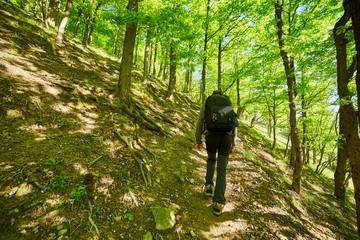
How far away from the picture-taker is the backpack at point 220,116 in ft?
10.9

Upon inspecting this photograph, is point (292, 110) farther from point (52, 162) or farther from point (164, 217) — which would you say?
point (52, 162)

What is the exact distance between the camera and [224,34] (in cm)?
A: 1116

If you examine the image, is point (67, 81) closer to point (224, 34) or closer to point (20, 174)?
point (20, 174)

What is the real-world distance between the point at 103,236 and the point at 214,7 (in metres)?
13.3

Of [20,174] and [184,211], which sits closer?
[20,174]

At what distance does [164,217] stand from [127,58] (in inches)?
251

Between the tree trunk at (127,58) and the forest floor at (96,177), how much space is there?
0.59 metres

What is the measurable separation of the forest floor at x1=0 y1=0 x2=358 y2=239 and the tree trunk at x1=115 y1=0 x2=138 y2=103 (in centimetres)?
59

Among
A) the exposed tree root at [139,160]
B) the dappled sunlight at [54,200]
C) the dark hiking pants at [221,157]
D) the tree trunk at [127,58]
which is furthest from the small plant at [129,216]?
the tree trunk at [127,58]

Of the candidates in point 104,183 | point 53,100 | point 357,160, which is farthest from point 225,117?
point 53,100

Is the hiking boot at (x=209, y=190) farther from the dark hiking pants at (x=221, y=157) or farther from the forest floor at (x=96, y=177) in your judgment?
the dark hiking pants at (x=221, y=157)

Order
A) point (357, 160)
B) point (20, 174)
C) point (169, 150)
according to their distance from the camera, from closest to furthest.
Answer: point (20, 174) < point (357, 160) < point (169, 150)

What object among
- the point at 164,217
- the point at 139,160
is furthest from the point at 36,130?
the point at 164,217

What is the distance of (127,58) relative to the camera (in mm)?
6430
